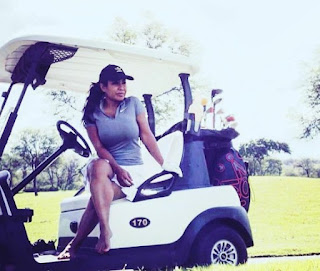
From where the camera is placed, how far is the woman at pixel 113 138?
3.07 meters

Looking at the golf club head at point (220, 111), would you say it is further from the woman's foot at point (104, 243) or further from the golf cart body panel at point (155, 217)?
the woman's foot at point (104, 243)

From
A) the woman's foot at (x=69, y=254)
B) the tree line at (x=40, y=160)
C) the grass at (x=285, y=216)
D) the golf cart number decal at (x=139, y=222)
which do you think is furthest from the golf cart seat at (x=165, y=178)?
the tree line at (x=40, y=160)

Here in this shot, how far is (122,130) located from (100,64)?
0.66 meters

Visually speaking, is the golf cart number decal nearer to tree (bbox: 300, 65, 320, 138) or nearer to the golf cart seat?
the golf cart seat

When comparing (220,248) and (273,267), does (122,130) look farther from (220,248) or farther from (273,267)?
(273,267)

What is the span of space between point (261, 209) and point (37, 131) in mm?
10337

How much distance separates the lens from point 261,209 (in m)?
10.1

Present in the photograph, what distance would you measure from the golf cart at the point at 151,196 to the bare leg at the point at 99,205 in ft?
0.24

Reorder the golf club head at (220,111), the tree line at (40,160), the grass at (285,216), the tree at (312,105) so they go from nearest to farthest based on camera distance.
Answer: the golf club head at (220,111)
the grass at (285,216)
the tree line at (40,160)
the tree at (312,105)

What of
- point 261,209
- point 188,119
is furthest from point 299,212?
point 188,119

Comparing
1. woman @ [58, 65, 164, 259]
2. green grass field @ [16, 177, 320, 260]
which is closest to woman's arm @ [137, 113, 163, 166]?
woman @ [58, 65, 164, 259]

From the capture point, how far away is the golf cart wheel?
10.4ft

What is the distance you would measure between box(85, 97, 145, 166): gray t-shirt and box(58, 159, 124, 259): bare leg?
0.26 metres

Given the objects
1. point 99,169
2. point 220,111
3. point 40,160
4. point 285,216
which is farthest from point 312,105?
point 99,169
